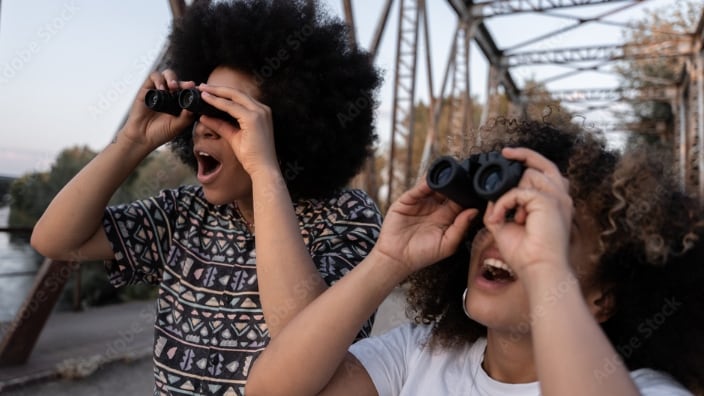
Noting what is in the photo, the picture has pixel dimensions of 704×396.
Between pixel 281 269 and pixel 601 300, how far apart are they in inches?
24.5

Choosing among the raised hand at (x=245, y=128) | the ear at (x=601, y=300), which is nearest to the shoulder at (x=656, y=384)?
the ear at (x=601, y=300)

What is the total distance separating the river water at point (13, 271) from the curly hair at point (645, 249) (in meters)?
3.57

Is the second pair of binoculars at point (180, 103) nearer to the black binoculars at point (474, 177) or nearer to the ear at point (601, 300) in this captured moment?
the black binoculars at point (474, 177)

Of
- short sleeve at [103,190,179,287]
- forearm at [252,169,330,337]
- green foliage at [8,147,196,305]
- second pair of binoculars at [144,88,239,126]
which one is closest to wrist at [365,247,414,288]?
forearm at [252,169,330,337]

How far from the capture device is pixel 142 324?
4586 millimetres

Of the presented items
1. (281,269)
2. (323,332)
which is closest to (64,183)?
(281,269)

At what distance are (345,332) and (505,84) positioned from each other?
42.3ft

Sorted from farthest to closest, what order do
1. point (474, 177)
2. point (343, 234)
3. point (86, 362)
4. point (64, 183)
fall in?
point (64, 183)
point (86, 362)
point (343, 234)
point (474, 177)

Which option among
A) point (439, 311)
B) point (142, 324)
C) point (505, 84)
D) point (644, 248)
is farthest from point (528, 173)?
point (505, 84)

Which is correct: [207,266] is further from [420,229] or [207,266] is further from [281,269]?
[420,229]

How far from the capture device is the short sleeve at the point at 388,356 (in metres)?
1.20

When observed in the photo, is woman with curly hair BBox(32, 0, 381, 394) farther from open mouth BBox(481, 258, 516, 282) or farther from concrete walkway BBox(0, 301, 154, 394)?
concrete walkway BBox(0, 301, 154, 394)

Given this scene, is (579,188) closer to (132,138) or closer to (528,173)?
(528,173)

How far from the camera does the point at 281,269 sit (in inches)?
43.5
